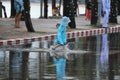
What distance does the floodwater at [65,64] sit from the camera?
39.2ft

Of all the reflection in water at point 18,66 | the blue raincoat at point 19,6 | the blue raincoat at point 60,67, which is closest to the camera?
the reflection in water at point 18,66

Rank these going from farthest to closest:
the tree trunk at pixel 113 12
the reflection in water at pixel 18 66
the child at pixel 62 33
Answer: the tree trunk at pixel 113 12 < the child at pixel 62 33 < the reflection in water at pixel 18 66

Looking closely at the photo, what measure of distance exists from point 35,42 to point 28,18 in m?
3.61

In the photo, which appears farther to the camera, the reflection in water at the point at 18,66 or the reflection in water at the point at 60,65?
the reflection in water at the point at 60,65

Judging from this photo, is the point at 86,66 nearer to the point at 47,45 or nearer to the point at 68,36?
the point at 47,45

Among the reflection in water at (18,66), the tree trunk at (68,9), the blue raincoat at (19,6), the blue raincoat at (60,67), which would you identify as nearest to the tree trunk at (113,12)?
the tree trunk at (68,9)

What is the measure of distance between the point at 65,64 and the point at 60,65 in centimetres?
25

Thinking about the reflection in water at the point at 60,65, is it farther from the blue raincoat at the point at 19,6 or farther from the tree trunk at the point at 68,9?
the tree trunk at the point at 68,9

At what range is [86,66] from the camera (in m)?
13.8

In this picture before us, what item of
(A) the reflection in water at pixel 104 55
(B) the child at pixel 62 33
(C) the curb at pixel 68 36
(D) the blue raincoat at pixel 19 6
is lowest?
(C) the curb at pixel 68 36

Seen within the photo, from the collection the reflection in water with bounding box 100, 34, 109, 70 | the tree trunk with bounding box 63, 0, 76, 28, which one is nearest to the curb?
the tree trunk with bounding box 63, 0, 76, 28

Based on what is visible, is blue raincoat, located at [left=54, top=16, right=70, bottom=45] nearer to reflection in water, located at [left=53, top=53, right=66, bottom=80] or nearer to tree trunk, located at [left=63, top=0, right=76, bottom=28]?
reflection in water, located at [left=53, top=53, right=66, bottom=80]

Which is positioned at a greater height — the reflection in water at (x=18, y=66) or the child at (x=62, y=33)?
the child at (x=62, y=33)

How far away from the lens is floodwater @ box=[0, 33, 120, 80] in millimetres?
11934
